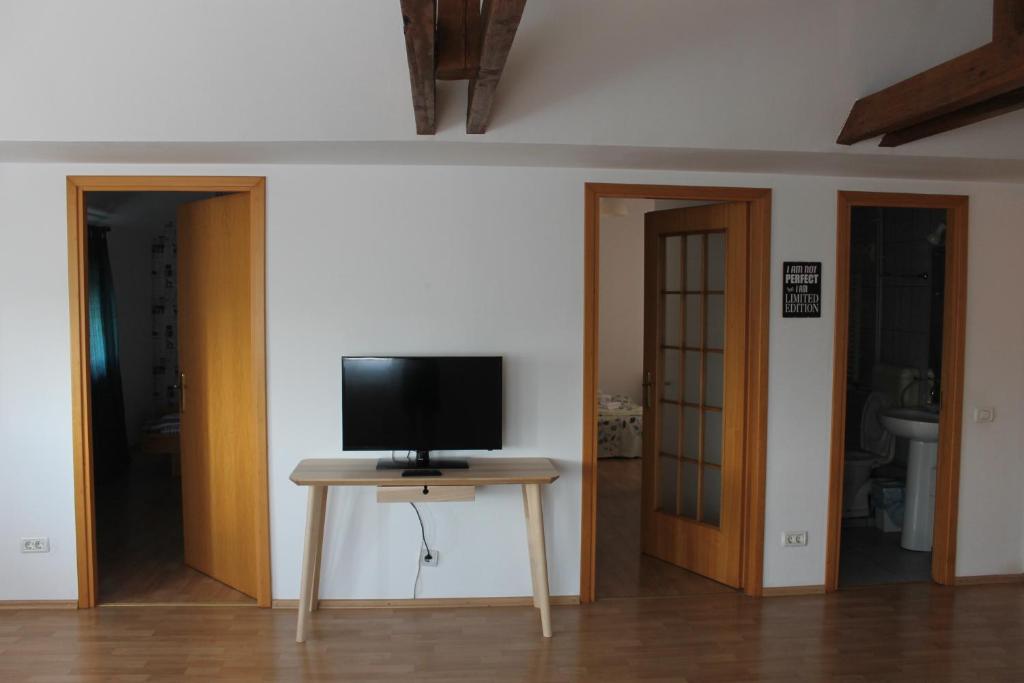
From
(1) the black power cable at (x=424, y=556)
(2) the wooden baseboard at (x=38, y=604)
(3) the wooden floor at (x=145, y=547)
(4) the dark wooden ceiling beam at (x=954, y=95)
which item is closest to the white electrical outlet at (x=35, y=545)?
(2) the wooden baseboard at (x=38, y=604)

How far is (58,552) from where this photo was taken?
3879mm

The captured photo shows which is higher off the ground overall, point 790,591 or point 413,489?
point 413,489

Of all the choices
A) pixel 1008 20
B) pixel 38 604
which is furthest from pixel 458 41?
pixel 38 604

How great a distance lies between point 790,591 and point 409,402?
2.34 meters

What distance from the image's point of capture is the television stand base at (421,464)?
3.71m

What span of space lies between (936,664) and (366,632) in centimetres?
260

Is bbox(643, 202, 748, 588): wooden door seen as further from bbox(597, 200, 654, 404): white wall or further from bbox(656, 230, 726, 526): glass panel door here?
bbox(597, 200, 654, 404): white wall

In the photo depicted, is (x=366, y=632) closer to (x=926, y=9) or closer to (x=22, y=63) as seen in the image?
(x=22, y=63)

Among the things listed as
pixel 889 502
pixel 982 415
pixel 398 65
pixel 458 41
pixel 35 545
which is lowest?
pixel 889 502

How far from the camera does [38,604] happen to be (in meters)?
3.88

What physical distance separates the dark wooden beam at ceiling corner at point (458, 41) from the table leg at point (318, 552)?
2.03 meters

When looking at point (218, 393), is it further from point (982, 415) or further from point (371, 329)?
point (982, 415)

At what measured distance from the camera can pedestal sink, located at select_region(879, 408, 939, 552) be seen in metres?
4.77

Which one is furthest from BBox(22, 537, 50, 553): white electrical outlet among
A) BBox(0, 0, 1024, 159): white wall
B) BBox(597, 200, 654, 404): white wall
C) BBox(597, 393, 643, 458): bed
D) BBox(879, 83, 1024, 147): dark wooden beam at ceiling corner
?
BBox(597, 200, 654, 404): white wall
